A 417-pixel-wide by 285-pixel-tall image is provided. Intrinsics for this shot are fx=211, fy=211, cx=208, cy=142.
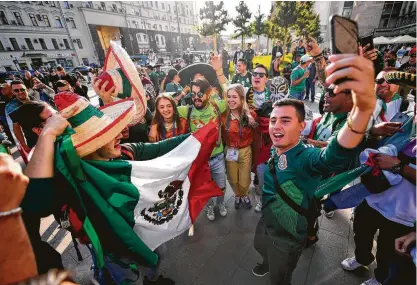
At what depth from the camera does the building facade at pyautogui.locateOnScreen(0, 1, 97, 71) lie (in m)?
29.2

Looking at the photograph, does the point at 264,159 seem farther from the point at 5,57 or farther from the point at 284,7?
the point at 5,57

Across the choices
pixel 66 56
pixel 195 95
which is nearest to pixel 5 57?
pixel 66 56

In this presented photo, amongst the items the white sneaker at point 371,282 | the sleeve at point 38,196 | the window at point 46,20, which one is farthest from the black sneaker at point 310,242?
the window at point 46,20

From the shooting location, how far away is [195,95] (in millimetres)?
3258

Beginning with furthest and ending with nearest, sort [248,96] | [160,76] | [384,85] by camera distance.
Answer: [160,76] → [248,96] → [384,85]

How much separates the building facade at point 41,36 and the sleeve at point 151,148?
39.1 meters

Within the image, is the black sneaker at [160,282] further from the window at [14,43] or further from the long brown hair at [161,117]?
Result: the window at [14,43]

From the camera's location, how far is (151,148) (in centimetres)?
243

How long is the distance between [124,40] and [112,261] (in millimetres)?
52230

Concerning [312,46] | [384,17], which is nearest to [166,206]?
[312,46]

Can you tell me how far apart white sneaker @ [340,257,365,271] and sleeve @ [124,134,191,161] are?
246 centimetres

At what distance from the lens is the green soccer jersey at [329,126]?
234 centimetres

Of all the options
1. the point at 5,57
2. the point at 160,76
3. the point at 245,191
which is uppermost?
the point at 5,57

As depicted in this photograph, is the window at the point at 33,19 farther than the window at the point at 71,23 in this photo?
No
